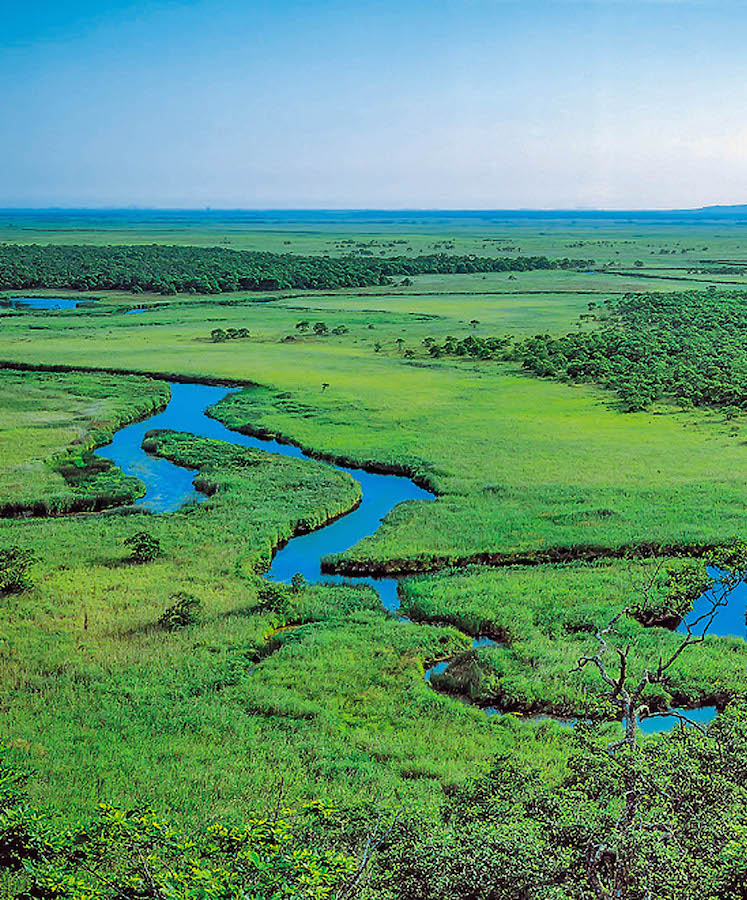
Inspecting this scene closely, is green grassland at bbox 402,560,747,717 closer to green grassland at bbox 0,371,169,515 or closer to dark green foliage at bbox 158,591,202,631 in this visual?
dark green foliage at bbox 158,591,202,631

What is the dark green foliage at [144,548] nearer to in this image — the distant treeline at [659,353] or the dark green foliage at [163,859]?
the dark green foliage at [163,859]

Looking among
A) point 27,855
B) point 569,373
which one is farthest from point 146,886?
point 569,373

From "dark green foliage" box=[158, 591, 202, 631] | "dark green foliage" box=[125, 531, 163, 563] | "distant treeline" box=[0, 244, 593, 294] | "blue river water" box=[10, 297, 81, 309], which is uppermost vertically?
"distant treeline" box=[0, 244, 593, 294]

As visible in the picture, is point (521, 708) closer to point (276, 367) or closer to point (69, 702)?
point (69, 702)

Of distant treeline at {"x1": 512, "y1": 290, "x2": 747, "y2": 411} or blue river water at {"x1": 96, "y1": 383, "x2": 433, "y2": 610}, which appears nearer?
blue river water at {"x1": 96, "y1": 383, "x2": 433, "y2": 610}

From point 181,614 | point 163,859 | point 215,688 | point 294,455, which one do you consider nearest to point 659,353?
point 294,455

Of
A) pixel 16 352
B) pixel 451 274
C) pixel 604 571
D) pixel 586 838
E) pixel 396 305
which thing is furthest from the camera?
pixel 451 274

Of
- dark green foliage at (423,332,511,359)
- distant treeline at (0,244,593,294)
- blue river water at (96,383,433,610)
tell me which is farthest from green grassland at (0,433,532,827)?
distant treeline at (0,244,593,294)

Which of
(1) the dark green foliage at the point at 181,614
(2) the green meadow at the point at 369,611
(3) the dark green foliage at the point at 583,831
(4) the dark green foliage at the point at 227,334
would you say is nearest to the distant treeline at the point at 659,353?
(2) the green meadow at the point at 369,611
